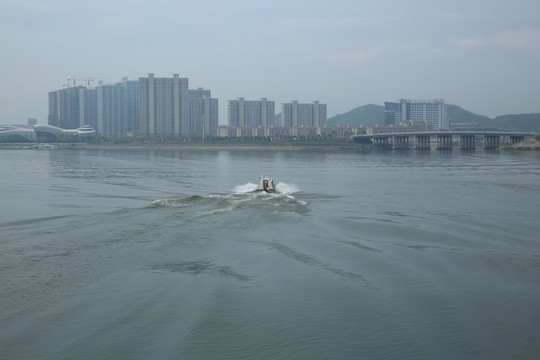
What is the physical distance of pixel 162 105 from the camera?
112 meters

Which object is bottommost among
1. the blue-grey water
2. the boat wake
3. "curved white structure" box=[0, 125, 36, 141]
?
the blue-grey water

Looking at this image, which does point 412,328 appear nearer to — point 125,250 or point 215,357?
point 215,357

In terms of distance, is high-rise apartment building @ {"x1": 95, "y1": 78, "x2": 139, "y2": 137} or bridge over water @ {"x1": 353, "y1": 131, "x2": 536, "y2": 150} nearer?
bridge over water @ {"x1": 353, "y1": 131, "x2": 536, "y2": 150}

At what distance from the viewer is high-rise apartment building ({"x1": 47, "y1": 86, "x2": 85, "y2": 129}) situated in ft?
485

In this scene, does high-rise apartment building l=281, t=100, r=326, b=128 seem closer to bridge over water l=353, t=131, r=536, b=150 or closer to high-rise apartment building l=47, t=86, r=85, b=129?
bridge over water l=353, t=131, r=536, b=150

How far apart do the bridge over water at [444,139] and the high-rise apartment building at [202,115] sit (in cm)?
4098

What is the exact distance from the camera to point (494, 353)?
583 centimetres

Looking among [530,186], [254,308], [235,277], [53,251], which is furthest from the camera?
[530,186]

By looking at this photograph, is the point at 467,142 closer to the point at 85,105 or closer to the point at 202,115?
the point at 202,115

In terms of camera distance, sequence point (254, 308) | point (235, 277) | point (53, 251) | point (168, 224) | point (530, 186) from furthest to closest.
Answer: point (530, 186) → point (168, 224) → point (53, 251) → point (235, 277) → point (254, 308)

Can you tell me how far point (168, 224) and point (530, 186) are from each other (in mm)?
16725

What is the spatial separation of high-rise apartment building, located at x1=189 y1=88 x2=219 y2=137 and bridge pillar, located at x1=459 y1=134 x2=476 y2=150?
175 feet

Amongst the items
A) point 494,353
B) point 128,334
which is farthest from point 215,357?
point 494,353

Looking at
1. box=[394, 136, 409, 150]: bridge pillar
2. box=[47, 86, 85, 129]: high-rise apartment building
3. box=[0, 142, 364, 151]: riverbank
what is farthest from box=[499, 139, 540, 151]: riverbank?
box=[47, 86, 85, 129]: high-rise apartment building
